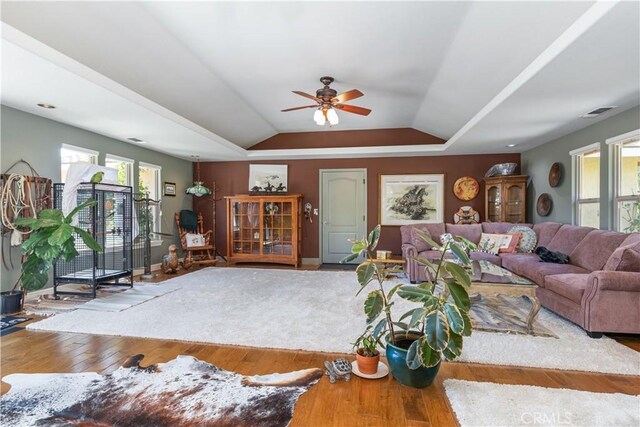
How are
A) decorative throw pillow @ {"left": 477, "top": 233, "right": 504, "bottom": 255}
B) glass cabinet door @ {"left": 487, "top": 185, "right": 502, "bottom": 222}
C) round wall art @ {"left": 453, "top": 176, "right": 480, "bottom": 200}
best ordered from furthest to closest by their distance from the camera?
round wall art @ {"left": 453, "top": 176, "right": 480, "bottom": 200}, glass cabinet door @ {"left": 487, "top": 185, "right": 502, "bottom": 222}, decorative throw pillow @ {"left": 477, "top": 233, "right": 504, "bottom": 255}

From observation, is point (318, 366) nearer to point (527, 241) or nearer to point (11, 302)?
point (11, 302)

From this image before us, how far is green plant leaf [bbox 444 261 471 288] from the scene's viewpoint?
1757 millimetres

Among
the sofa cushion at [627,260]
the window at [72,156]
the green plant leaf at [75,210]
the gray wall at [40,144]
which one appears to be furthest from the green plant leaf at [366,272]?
the window at [72,156]

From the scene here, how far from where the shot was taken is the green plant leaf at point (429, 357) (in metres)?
1.75

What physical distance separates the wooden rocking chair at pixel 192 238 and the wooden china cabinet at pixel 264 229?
0.49 meters

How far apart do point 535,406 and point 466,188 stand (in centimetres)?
540

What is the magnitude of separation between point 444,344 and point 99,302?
13.1ft

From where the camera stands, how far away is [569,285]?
3.03 meters

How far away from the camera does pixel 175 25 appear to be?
2.97 meters

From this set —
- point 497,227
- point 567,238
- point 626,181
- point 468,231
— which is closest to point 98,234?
point 468,231

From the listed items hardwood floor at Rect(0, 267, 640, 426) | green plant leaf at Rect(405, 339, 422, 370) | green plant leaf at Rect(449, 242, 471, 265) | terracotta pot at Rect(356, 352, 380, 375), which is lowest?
hardwood floor at Rect(0, 267, 640, 426)

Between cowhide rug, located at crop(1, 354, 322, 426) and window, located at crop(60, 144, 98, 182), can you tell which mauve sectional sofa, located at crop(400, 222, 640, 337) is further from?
window, located at crop(60, 144, 98, 182)

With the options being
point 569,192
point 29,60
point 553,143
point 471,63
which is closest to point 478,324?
point 471,63

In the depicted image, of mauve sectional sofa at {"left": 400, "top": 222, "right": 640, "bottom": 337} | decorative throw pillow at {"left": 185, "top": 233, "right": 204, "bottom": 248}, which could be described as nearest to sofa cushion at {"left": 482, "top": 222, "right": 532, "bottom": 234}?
mauve sectional sofa at {"left": 400, "top": 222, "right": 640, "bottom": 337}
